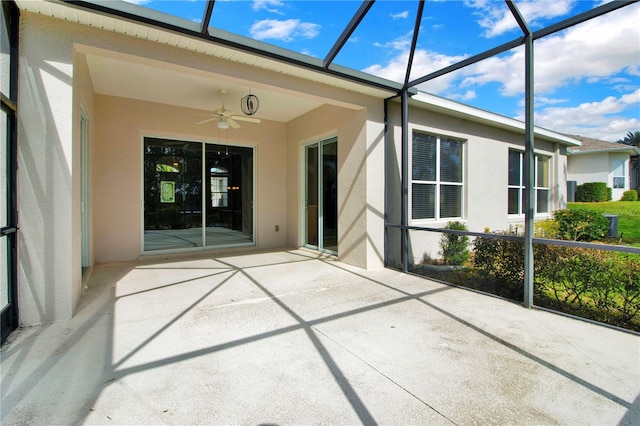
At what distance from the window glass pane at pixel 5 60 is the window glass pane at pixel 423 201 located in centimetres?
584

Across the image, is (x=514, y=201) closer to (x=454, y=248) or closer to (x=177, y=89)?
(x=454, y=248)

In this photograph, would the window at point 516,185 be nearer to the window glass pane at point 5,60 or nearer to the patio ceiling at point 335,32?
the patio ceiling at point 335,32

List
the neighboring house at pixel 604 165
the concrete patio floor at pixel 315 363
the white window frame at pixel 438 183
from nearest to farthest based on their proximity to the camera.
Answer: the concrete patio floor at pixel 315 363 < the white window frame at pixel 438 183 < the neighboring house at pixel 604 165

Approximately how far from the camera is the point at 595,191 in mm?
13711

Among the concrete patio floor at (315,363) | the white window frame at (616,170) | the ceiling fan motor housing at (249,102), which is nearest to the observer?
the concrete patio floor at (315,363)

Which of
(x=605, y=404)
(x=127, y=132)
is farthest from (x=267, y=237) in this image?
(x=605, y=404)

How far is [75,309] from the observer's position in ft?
10.9

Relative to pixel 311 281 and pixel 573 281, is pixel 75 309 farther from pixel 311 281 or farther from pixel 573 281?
pixel 573 281

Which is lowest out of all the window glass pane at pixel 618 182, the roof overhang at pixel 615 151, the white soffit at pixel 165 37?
the window glass pane at pixel 618 182

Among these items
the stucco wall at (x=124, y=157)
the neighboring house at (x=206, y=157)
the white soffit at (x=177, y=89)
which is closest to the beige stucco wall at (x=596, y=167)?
the neighboring house at (x=206, y=157)

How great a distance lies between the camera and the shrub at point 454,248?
5.37 meters

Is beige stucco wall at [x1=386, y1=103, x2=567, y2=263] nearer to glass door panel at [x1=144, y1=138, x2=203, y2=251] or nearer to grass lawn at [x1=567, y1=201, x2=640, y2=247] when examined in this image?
grass lawn at [x1=567, y1=201, x2=640, y2=247]

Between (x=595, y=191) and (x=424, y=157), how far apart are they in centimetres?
1241

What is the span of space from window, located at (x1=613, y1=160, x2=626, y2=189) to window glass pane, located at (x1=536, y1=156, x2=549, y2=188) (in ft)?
22.9
